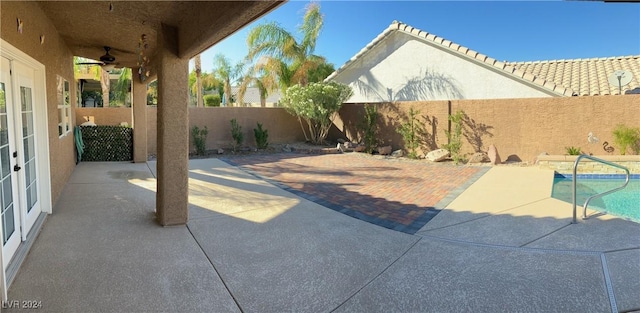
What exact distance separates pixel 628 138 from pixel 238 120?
13578 mm

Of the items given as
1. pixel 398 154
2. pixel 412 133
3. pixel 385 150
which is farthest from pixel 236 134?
pixel 412 133

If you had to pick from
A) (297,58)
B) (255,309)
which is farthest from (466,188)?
(297,58)

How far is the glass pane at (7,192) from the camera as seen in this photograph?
4023mm

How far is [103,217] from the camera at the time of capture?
593 cm

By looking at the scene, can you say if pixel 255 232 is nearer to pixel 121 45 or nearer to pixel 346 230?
pixel 346 230

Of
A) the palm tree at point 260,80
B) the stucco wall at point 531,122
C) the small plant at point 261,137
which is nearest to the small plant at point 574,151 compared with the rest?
the stucco wall at point 531,122

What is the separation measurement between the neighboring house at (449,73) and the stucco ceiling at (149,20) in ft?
40.9

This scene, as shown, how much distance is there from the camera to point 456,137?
13.0m

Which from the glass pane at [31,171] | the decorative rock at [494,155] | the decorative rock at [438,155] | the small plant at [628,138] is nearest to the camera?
the glass pane at [31,171]

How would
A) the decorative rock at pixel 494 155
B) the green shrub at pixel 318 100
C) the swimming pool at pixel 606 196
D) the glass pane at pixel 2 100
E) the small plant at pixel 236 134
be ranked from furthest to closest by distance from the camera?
1. the green shrub at pixel 318 100
2. the small plant at pixel 236 134
3. the decorative rock at pixel 494 155
4. the swimming pool at pixel 606 196
5. the glass pane at pixel 2 100

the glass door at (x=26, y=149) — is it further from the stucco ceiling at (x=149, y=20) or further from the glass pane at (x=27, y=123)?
the stucco ceiling at (x=149, y=20)

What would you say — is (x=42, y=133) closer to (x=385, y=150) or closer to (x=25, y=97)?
(x=25, y=97)

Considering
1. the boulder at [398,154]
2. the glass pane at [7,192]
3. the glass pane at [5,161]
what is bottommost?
the boulder at [398,154]

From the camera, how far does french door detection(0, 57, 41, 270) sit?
4008 millimetres
